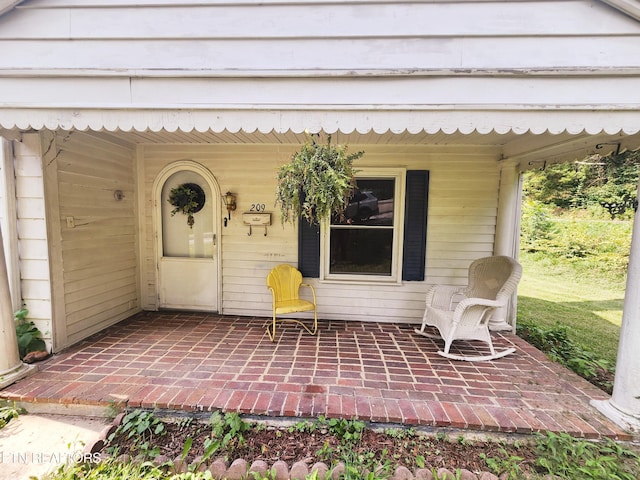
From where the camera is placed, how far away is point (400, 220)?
3826 millimetres

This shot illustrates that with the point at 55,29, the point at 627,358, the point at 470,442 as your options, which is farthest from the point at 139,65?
the point at 627,358

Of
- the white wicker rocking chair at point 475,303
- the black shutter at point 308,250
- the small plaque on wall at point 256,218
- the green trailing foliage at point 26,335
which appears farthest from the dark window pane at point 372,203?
the green trailing foliage at point 26,335

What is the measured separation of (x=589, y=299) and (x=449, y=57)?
622 centimetres

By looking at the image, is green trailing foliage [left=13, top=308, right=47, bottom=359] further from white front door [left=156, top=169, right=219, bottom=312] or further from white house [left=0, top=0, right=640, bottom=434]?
white front door [left=156, top=169, right=219, bottom=312]

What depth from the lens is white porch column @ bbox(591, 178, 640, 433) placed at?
6.70ft

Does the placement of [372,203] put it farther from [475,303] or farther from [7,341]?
[7,341]

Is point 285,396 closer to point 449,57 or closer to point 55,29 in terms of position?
point 449,57

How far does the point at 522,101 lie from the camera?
6.63ft

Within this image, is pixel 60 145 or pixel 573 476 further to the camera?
pixel 60 145

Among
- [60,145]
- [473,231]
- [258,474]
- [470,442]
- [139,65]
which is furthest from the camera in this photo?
[473,231]

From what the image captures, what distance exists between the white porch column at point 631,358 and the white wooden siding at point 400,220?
5.69 feet

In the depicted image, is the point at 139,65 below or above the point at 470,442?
above

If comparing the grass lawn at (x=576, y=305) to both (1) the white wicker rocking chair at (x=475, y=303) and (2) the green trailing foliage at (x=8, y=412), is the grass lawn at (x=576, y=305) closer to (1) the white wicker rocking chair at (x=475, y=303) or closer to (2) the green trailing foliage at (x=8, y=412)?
(1) the white wicker rocking chair at (x=475, y=303)

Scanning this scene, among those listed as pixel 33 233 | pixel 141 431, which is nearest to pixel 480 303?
pixel 141 431
